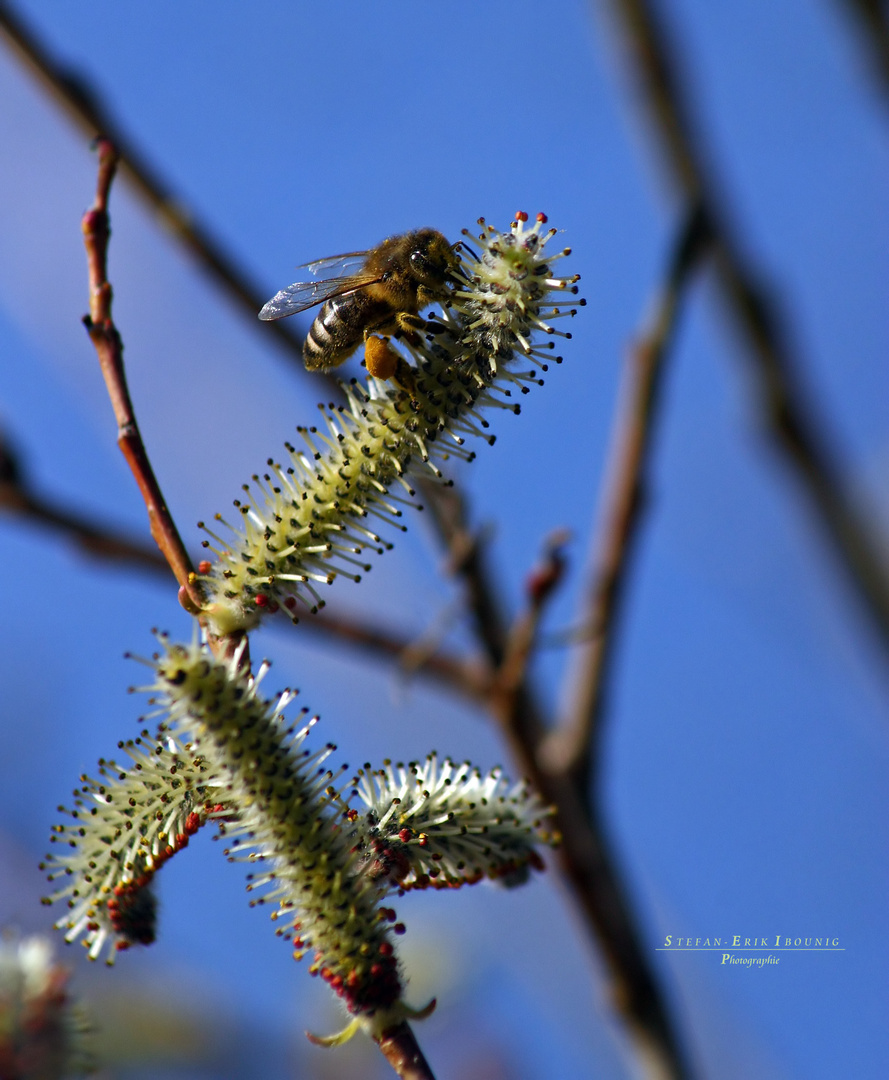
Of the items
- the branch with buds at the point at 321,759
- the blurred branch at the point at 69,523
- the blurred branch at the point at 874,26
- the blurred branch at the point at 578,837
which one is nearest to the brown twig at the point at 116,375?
the branch with buds at the point at 321,759

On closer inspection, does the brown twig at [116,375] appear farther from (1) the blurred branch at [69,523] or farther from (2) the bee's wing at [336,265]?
(1) the blurred branch at [69,523]

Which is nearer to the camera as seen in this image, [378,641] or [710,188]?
[378,641]

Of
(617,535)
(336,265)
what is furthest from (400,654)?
(336,265)

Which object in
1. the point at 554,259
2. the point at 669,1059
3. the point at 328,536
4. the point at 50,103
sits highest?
the point at 50,103

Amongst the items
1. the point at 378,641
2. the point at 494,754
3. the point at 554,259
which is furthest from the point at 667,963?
the point at 554,259

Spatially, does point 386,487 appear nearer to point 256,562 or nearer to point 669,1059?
point 256,562

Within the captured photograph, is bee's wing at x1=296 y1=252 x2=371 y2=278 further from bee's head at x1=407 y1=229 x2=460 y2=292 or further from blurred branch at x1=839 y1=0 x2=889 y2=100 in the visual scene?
blurred branch at x1=839 y1=0 x2=889 y2=100
